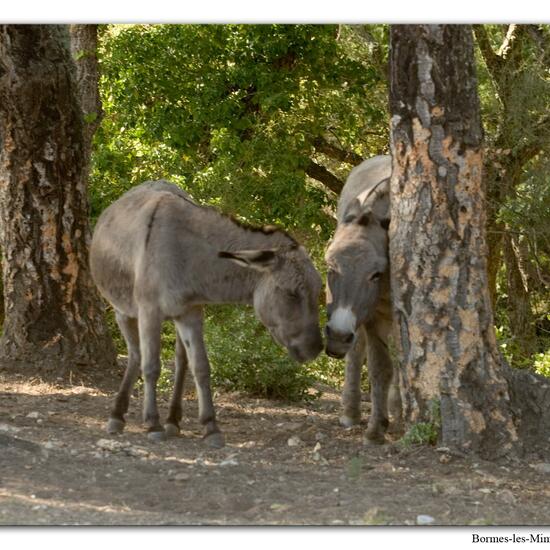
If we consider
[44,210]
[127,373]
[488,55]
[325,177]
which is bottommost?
[127,373]

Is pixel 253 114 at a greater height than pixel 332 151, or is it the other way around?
pixel 253 114

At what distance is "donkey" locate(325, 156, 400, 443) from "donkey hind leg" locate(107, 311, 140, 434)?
4.68ft

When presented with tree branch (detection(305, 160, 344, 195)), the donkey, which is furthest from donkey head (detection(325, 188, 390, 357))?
Result: tree branch (detection(305, 160, 344, 195))

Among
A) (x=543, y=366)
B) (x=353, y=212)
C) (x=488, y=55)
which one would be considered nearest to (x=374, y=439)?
(x=353, y=212)

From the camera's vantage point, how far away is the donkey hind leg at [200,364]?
6.55m

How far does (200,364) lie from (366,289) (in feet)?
3.62

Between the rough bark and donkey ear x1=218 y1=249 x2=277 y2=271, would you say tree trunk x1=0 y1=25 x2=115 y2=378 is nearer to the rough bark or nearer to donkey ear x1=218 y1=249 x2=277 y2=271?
donkey ear x1=218 y1=249 x2=277 y2=271

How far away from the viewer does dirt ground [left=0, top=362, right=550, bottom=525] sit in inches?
201

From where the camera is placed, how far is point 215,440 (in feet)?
21.4

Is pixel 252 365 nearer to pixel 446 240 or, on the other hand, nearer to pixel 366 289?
pixel 366 289

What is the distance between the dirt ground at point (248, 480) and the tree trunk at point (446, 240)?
0.26m

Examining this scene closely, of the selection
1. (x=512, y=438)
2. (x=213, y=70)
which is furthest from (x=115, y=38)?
(x=512, y=438)

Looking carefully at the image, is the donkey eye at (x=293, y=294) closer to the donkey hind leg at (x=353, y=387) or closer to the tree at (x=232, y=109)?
the donkey hind leg at (x=353, y=387)

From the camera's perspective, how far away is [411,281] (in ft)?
19.8
